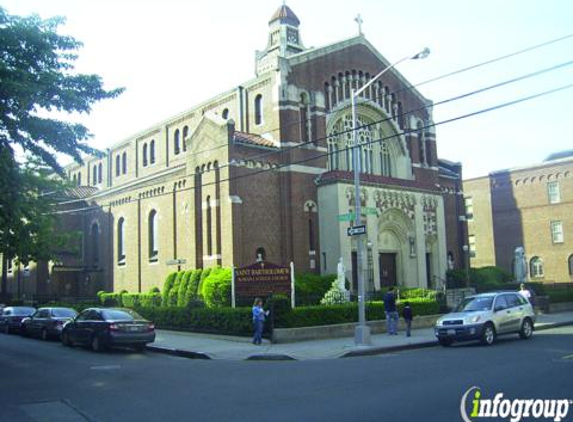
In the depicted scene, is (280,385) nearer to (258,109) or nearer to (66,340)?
(66,340)

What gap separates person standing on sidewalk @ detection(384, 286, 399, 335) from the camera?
74.8 ft

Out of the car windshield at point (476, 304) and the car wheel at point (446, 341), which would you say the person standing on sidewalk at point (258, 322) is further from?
the car windshield at point (476, 304)

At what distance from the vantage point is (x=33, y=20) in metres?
15.2

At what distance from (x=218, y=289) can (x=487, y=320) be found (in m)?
12.4

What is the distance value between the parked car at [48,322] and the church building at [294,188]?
322 inches

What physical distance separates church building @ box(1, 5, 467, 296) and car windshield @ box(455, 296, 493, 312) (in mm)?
9099

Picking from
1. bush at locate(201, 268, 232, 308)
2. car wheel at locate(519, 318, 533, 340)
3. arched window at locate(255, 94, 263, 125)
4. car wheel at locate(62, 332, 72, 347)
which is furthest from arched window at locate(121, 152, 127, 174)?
car wheel at locate(519, 318, 533, 340)

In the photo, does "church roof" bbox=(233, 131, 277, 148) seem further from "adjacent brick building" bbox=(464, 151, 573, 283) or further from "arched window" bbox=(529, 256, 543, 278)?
"arched window" bbox=(529, 256, 543, 278)

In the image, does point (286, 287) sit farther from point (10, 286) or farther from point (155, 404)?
point (10, 286)

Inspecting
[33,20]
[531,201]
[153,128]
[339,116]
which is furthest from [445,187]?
[33,20]

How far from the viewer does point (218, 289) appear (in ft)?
89.9

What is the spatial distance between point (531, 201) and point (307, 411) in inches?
2142

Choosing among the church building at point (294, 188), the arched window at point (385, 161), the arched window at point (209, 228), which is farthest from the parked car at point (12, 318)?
the arched window at point (385, 161)

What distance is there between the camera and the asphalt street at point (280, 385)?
964 cm
